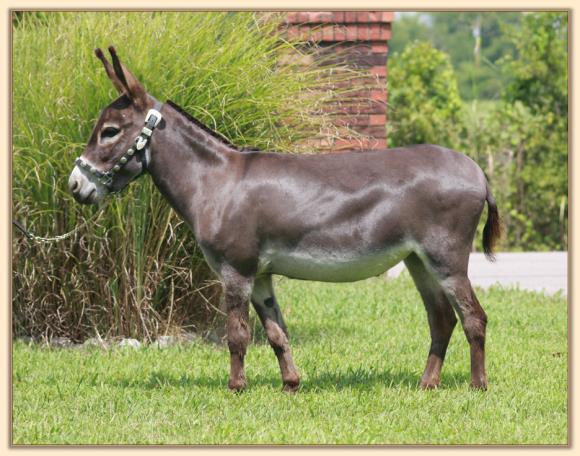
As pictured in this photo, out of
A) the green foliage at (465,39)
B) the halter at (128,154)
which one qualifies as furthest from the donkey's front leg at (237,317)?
the green foliage at (465,39)

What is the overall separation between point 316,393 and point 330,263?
0.81m

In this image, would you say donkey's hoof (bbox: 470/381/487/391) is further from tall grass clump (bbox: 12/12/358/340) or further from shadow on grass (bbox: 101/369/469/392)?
tall grass clump (bbox: 12/12/358/340)

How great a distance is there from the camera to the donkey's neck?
6109mm

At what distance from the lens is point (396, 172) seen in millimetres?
5969

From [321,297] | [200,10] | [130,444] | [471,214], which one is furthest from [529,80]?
[130,444]

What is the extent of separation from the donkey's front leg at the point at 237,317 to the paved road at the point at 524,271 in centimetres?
503

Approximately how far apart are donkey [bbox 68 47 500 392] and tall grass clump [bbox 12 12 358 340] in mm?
1143

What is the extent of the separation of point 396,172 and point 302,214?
0.58 m

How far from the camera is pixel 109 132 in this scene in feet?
19.9

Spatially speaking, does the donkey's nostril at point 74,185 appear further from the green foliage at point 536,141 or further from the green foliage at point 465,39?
the green foliage at point 465,39

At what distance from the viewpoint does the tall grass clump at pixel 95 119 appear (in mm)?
7414

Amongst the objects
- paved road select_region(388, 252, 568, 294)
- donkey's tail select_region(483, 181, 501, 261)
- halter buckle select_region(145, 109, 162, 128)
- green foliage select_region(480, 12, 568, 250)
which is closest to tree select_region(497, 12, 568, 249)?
green foliage select_region(480, 12, 568, 250)

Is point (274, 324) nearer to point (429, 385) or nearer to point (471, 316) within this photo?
point (429, 385)

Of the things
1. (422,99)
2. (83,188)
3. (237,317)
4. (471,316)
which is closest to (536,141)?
(422,99)
